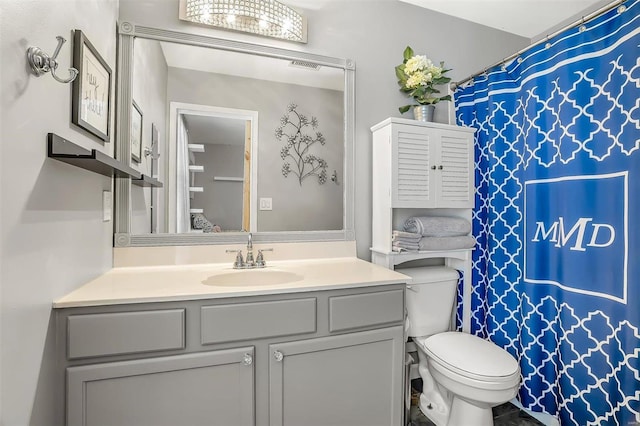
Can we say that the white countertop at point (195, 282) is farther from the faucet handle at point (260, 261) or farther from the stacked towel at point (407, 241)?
the stacked towel at point (407, 241)

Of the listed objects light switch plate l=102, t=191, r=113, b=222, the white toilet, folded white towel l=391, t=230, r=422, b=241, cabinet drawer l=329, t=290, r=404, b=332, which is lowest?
the white toilet

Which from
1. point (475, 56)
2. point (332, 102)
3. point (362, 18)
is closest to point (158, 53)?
point (332, 102)

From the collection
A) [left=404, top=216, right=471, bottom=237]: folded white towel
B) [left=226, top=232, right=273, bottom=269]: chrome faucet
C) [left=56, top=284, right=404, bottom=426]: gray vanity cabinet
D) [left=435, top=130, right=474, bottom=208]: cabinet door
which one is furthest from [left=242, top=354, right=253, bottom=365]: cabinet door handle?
[left=435, top=130, right=474, bottom=208]: cabinet door

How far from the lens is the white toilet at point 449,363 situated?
55.2 inches

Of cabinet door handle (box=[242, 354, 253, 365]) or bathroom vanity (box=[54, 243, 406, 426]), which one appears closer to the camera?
bathroom vanity (box=[54, 243, 406, 426])

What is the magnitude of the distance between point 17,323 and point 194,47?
143 centimetres

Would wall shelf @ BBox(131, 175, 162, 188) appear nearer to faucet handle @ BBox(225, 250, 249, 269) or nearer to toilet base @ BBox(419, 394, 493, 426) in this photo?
faucet handle @ BBox(225, 250, 249, 269)

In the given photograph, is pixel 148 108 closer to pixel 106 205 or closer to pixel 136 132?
pixel 136 132

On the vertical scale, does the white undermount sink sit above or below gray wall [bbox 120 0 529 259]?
below

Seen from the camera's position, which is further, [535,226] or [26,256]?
[535,226]

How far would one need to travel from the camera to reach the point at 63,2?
987 mm

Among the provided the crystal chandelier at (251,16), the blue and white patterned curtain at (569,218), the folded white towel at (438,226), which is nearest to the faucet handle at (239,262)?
the folded white towel at (438,226)

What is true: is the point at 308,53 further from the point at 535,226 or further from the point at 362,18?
the point at 535,226

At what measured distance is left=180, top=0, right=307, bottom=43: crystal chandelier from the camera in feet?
5.21
